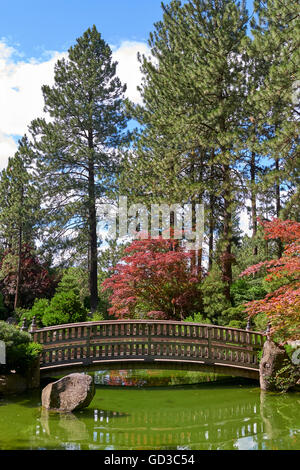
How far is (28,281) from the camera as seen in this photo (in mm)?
23250

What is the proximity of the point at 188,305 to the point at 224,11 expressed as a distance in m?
10.6

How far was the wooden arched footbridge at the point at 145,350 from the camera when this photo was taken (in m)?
9.95

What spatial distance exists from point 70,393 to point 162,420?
173 centimetres

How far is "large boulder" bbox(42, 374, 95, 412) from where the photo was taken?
7.78 metres

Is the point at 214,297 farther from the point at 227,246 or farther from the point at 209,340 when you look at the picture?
the point at 209,340

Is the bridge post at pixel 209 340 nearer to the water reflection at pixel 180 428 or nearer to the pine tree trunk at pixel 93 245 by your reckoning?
the water reflection at pixel 180 428

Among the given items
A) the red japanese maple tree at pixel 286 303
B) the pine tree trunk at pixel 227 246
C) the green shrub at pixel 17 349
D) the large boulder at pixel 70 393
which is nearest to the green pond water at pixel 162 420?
the large boulder at pixel 70 393

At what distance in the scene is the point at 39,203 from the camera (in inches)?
854

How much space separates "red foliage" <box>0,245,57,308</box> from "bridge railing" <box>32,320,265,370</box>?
1274 centimetres

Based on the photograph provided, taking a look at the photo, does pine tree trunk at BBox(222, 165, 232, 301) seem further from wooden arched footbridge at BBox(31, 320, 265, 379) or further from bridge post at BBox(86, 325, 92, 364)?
bridge post at BBox(86, 325, 92, 364)

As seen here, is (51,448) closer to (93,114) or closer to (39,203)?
(39,203)

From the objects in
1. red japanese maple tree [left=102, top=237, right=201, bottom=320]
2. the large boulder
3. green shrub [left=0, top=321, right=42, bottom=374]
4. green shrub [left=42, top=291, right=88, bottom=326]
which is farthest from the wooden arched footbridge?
green shrub [left=42, top=291, right=88, bottom=326]

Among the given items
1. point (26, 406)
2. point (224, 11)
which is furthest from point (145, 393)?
point (224, 11)

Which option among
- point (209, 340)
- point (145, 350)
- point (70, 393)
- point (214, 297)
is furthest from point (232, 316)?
point (70, 393)
